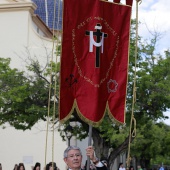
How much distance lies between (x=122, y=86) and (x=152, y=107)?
50.9 feet

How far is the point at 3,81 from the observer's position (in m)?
21.8

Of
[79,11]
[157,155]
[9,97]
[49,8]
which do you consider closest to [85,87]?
[79,11]

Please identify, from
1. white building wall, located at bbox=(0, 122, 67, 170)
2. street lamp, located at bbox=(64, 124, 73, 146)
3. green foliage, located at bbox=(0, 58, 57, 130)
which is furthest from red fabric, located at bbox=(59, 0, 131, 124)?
white building wall, located at bbox=(0, 122, 67, 170)

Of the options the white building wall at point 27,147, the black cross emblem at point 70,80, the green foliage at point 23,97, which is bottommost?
the white building wall at point 27,147

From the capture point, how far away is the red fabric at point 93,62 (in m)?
6.53

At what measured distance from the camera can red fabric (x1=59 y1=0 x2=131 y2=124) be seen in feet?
21.4

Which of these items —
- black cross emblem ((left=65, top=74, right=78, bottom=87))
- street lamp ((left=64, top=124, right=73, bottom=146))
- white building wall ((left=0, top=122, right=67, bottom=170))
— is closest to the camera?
black cross emblem ((left=65, top=74, right=78, bottom=87))

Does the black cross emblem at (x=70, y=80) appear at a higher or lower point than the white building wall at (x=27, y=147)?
higher

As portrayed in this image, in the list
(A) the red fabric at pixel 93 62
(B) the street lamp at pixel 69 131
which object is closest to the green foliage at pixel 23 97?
(B) the street lamp at pixel 69 131

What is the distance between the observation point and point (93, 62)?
21.8ft

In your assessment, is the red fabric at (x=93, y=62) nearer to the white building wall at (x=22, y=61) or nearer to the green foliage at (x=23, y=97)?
the green foliage at (x=23, y=97)

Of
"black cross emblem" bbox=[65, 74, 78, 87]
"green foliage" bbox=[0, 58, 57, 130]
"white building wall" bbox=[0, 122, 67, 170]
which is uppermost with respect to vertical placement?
"green foliage" bbox=[0, 58, 57, 130]

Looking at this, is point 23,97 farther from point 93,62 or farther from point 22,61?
point 93,62

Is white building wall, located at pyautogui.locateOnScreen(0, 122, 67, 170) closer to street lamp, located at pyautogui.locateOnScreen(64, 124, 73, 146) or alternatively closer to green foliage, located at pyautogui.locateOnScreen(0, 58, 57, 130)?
street lamp, located at pyautogui.locateOnScreen(64, 124, 73, 146)
